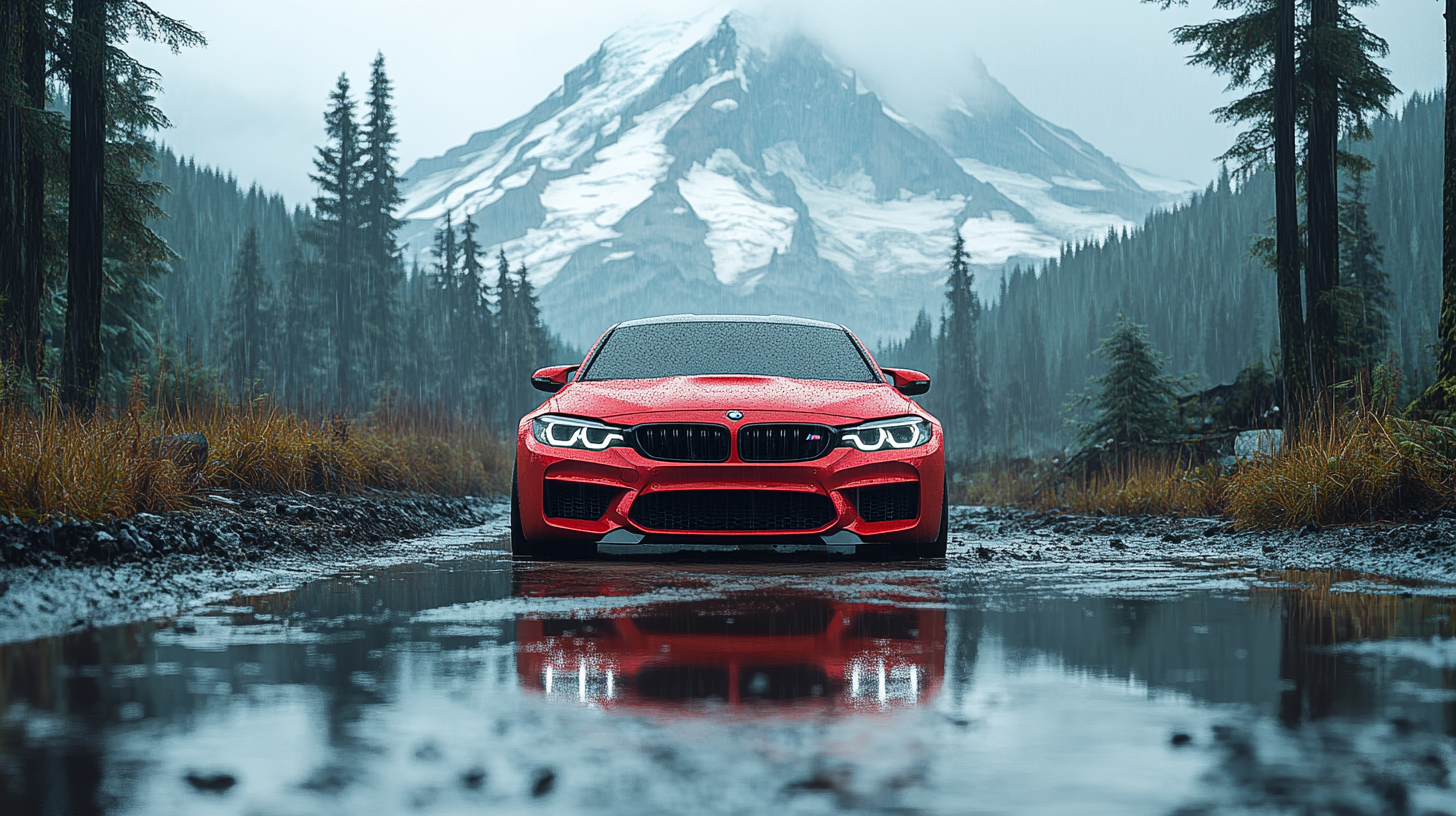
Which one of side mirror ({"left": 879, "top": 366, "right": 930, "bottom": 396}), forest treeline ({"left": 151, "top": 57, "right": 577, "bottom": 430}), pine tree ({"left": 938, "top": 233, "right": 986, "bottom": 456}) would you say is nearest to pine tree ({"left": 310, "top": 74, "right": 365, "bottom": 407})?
Answer: forest treeline ({"left": 151, "top": 57, "right": 577, "bottom": 430})

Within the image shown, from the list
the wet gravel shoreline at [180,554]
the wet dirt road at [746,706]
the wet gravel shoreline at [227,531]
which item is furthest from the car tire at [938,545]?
the wet gravel shoreline at [227,531]

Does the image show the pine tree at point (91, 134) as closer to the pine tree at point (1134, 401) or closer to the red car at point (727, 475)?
the red car at point (727, 475)

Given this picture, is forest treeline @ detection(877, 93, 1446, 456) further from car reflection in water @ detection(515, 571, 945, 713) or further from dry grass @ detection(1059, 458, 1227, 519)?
car reflection in water @ detection(515, 571, 945, 713)

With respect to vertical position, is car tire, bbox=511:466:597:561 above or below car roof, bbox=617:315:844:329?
below

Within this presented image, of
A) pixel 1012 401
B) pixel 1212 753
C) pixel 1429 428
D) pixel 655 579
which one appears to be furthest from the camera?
pixel 1012 401

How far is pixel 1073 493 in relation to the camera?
16484 millimetres

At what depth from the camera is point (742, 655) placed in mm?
3900

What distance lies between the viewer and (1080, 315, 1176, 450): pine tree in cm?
2131

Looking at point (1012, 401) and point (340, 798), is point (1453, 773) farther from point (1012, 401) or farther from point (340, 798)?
point (1012, 401)

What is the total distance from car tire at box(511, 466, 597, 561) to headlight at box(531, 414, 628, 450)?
0.32 meters

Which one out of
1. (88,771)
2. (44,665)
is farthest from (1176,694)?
(44,665)

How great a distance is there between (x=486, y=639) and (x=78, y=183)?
15.2m

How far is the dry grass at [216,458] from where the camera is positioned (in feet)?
21.6

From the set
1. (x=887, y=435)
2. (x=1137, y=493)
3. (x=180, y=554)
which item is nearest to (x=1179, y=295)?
(x=1137, y=493)
